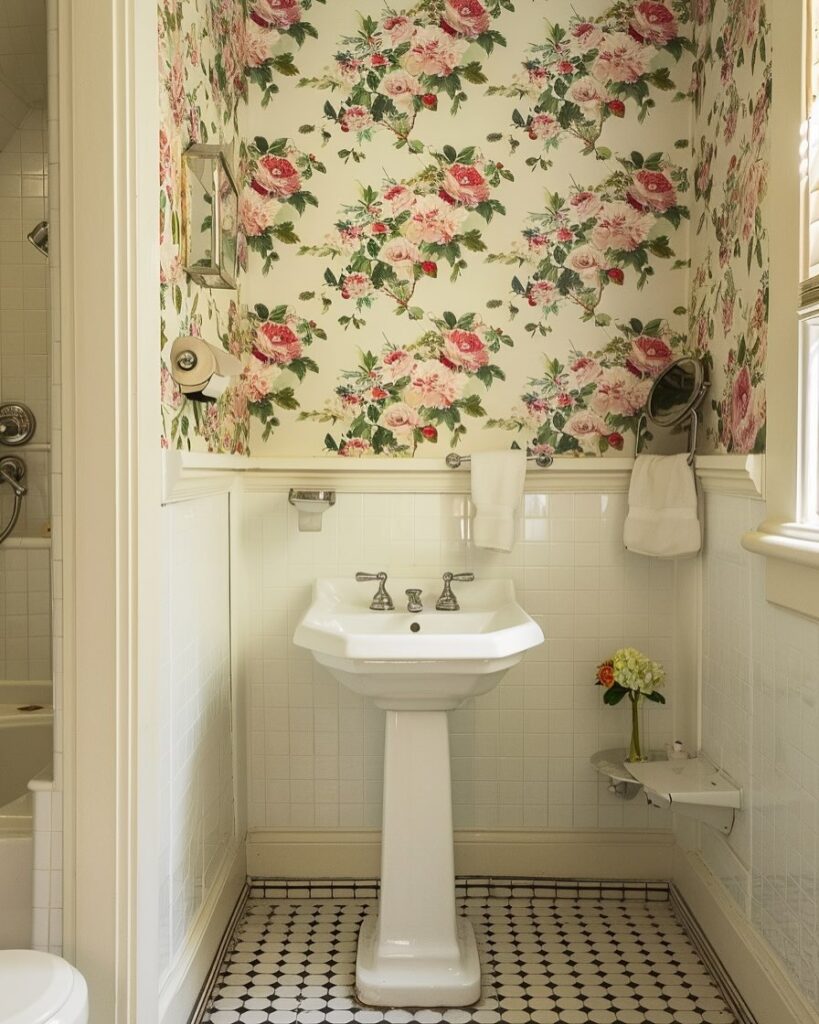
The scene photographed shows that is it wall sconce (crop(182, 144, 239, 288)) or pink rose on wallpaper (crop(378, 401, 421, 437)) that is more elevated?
wall sconce (crop(182, 144, 239, 288))

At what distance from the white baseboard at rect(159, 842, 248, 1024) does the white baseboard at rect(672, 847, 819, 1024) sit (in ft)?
4.07

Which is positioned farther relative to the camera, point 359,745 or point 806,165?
point 359,745

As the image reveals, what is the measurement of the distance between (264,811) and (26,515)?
1133mm

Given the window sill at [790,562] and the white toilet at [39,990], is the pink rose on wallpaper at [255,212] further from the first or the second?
the white toilet at [39,990]

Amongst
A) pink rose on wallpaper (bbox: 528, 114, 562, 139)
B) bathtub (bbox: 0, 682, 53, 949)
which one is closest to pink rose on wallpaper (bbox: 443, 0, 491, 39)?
pink rose on wallpaper (bbox: 528, 114, 562, 139)

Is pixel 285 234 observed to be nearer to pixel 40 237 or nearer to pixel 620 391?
pixel 40 237

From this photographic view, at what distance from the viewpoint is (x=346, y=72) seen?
2.73m

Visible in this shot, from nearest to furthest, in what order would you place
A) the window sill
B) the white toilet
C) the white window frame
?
the white toilet
the window sill
the white window frame

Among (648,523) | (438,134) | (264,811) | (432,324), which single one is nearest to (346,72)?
(438,134)

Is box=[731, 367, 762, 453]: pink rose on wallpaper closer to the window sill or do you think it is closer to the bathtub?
the window sill

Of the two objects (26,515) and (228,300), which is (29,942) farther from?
(228,300)

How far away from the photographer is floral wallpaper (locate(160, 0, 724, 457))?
2.72 meters

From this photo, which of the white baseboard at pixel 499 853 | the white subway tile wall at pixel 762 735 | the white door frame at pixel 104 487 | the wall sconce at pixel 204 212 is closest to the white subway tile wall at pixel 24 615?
the white baseboard at pixel 499 853

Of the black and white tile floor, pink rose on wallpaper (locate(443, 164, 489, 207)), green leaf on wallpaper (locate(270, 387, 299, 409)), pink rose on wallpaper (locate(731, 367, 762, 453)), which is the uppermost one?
pink rose on wallpaper (locate(443, 164, 489, 207))
